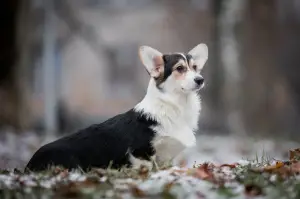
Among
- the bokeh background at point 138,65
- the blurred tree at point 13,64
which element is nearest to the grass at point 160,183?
the bokeh background at point 138,65

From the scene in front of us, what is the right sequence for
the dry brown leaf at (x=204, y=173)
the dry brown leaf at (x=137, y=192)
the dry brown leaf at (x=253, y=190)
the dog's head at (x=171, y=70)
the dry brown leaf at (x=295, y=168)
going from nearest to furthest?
the dry brown leaf at (x=137, y=192), the dry brown leaf at (x=253, y=190), the dry brown leaf at (x=204, y=173), the dry brown leaf at (x=295, y=168), the dog's head at (x=171, y=70)

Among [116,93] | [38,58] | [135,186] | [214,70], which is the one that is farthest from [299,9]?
[135,186]

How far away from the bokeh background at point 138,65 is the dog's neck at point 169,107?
5780 mm

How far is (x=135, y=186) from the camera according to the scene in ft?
17.2

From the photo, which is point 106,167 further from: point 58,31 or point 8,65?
point 58,31

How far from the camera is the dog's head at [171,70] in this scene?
264 inches

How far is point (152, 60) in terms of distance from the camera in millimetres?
6824

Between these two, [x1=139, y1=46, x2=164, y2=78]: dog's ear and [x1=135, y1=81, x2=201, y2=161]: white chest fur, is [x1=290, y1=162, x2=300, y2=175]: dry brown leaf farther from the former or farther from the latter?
[x1=139, y1=46, x2=164, y2=78]: dog's ear

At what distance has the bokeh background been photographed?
1762 centimetres

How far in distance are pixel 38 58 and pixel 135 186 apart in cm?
1942

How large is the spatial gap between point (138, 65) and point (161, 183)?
65.2ft

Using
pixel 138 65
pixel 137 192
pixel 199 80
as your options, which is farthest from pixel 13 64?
pixel 137 192

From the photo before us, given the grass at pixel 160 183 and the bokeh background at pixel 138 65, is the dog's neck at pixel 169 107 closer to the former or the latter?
the grass at pixel 160 183

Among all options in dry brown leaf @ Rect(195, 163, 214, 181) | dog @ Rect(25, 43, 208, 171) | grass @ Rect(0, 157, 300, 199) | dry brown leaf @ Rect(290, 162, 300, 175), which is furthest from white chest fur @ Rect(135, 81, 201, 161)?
dry brown leaf @ Rect(290, 162, 300, 175)
